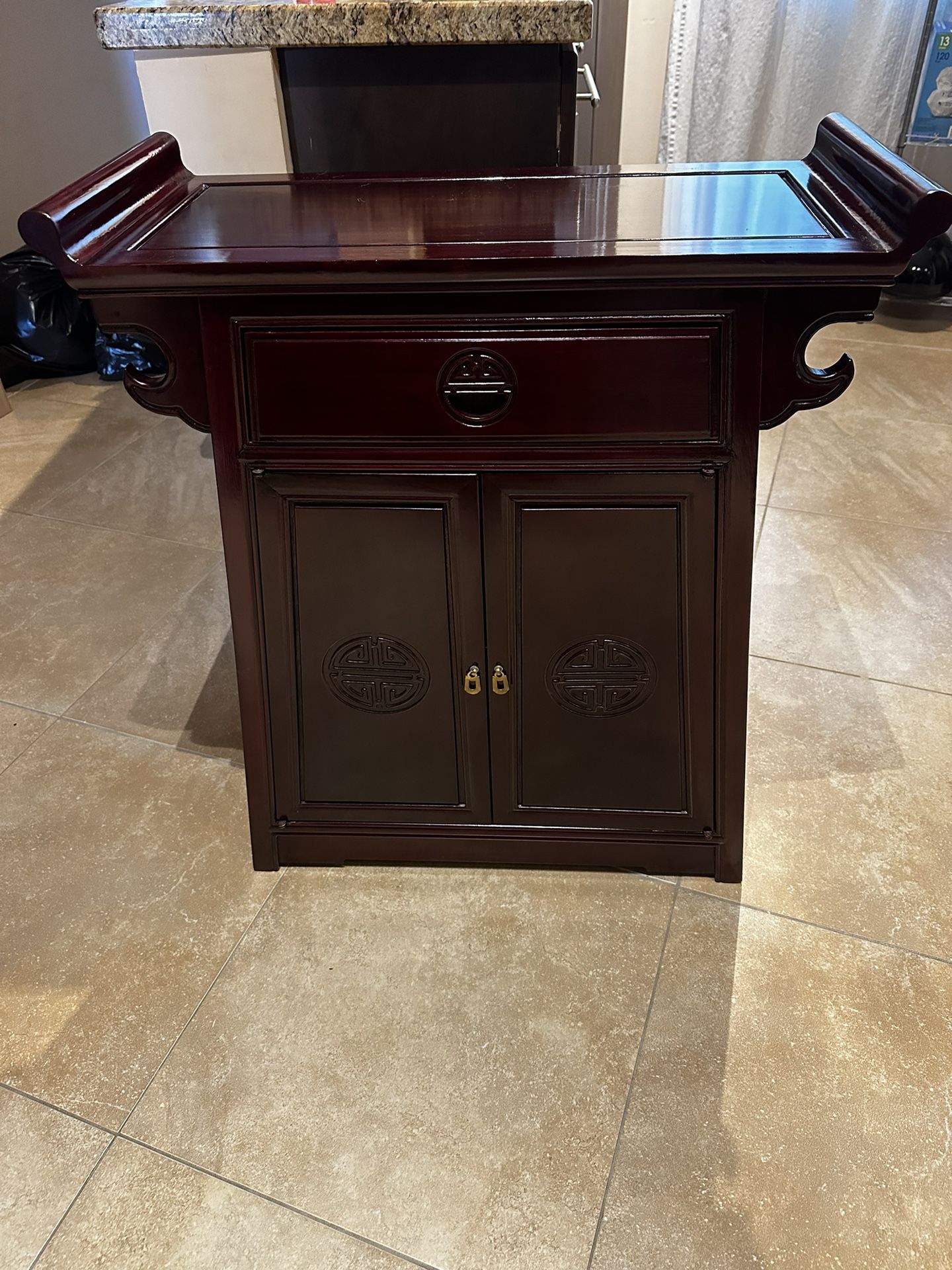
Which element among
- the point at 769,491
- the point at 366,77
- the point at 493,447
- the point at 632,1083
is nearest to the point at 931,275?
the point at 769,491

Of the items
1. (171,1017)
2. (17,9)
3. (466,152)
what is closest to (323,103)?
(466,152)

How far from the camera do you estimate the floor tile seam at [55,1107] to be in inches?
47.7

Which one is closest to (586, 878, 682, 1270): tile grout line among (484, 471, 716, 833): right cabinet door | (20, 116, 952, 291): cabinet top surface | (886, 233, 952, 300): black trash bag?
(484, 471, 716, 833): right cabinet door

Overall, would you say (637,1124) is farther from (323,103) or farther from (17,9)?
(17,9)

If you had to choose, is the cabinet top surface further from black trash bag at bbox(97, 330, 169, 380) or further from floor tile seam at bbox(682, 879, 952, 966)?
black trash bag at bbox(97, 330, 169, 380)

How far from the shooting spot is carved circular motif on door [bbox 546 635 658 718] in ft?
4.42

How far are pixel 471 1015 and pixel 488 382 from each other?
32.0 inches

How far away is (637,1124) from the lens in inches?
47.3

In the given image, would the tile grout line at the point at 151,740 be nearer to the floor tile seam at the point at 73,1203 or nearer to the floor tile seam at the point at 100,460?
the floor tile seam at the point at 73,1203

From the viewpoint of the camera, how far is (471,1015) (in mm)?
1332

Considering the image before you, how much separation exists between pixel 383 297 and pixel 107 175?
429mm

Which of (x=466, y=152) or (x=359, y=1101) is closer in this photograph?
(x=359, y=1101)

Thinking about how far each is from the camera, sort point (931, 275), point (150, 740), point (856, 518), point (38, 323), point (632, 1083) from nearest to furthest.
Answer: point (632, 1083), point (150, 740), point (856, 518), point (38, 323), point (931, 275)

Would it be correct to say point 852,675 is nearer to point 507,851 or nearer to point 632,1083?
point 507,851
